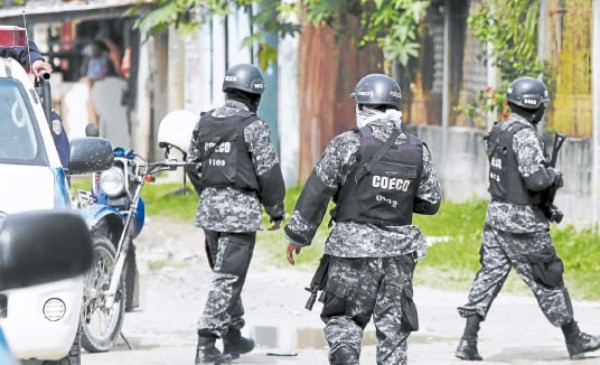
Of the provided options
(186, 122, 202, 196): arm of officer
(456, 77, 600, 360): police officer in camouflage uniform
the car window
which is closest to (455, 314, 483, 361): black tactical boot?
(456, 77, 600, 360): police officer in camouflage uniform

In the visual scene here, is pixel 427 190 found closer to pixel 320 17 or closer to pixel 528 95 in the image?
pixel 528 95

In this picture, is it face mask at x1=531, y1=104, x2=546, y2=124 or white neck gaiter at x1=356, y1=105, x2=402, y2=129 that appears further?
face mask at x1=531, y1=104, x2=546, y2=124

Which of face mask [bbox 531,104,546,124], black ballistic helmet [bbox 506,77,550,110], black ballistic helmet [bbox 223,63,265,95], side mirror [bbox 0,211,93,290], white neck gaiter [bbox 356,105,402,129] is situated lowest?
face mask [bbox 531,104,546,124]

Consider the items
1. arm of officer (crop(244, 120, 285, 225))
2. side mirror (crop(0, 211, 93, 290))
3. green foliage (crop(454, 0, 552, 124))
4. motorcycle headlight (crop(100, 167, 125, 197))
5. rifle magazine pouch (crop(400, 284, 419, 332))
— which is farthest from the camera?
green foliage (crop(454, 0, 552, 124))

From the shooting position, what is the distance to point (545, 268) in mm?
10359

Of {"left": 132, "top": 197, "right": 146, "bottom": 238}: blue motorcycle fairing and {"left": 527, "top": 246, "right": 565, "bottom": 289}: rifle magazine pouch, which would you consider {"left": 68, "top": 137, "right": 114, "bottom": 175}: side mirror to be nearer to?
{"left": 132, "top": 197, "right": 146, "bottom": 238}: blue motorcycle fairing

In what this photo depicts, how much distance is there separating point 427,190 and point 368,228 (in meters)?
0.40

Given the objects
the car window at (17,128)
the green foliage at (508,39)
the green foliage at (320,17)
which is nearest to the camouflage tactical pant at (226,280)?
the car window at (17,128)

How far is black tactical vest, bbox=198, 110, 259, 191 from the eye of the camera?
9.83 metres

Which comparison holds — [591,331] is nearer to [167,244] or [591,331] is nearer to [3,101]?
[3,101]

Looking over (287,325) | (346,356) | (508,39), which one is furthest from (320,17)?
(346,356)

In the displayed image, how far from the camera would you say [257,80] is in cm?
998

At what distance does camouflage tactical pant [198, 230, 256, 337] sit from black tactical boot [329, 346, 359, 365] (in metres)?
1.60

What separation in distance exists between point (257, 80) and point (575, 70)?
7.55 meters
